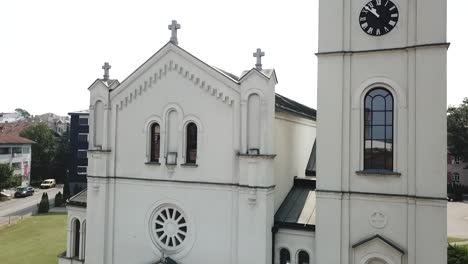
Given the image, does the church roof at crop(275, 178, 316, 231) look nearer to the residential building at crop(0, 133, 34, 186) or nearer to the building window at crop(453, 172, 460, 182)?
the building window at crop(453, 172, 460, 182)

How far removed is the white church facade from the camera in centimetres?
1314

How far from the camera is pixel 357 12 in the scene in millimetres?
14289

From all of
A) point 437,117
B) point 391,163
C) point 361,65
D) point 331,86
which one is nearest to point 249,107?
point 331,86

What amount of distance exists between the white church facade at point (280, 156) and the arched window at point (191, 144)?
0.05 meters

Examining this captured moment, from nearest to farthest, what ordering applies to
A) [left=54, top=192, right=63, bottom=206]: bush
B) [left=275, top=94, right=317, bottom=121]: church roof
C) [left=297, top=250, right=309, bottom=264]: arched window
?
[left=297, top=250, right=309, bottom=264]: arched window, [left=275, top=94, right=317, bottom=121]: church roof, [left=54, top=192, right=63, bottom=206]: bush

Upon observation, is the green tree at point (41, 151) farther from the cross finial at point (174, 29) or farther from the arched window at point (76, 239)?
the cross finial at point (174, 29)

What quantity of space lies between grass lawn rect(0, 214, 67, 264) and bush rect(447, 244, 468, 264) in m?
25.4

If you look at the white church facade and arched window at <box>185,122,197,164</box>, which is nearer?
the white church facade

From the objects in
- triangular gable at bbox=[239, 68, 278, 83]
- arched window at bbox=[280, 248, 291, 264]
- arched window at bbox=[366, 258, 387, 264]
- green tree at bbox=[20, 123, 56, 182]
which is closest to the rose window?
arched window at bbox=[280, 248, 291, 264]

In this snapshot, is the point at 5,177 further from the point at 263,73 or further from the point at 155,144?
the point at 263,73

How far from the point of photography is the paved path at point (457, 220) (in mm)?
33906

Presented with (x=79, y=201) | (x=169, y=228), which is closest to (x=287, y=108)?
(x=169, y=228)

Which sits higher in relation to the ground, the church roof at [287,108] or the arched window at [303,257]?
the church roof at [287,108]

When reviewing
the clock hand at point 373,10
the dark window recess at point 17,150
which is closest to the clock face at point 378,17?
the clock hand at point 373,10
